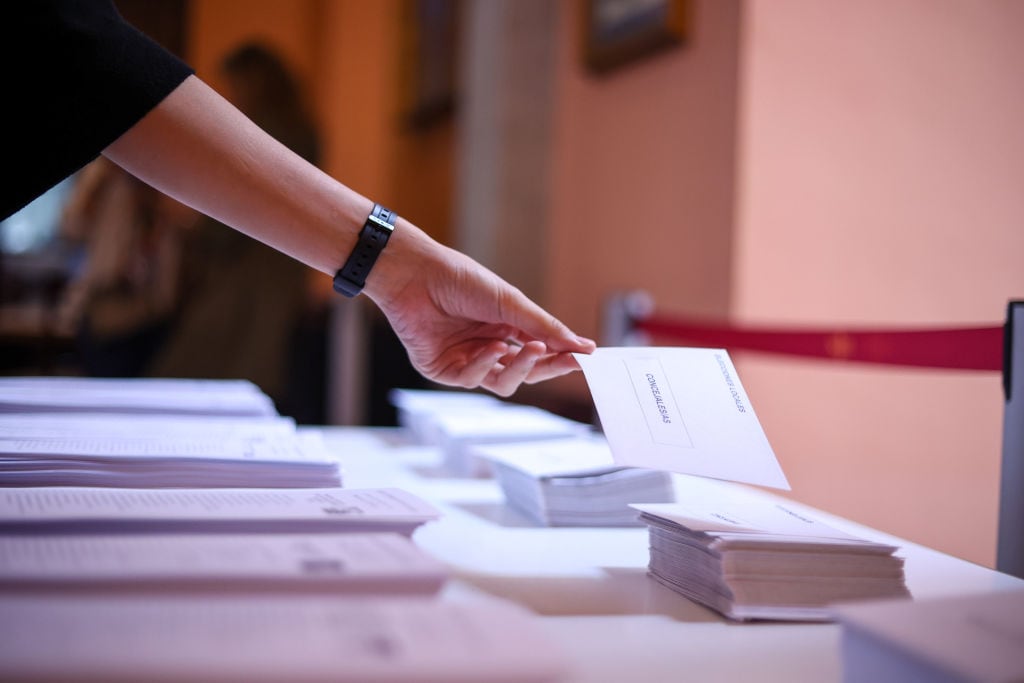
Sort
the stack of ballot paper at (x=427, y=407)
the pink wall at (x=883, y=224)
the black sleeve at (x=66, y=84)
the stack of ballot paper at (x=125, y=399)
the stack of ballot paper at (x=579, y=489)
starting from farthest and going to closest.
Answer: the pink wall at (x=883, y=224) → the stack of ballot paper at (x=427, y=407) → the stack of ballot paper at (x=125, y=399) → the stack of ballot paper at (x=579, y=489) → the black sleeve at (x=66, y=84)

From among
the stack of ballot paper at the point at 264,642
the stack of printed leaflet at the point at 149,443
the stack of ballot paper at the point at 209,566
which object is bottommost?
the stack of ballot paper at the point at 264,642

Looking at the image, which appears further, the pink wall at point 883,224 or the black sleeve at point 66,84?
the pink wall at point 883,224

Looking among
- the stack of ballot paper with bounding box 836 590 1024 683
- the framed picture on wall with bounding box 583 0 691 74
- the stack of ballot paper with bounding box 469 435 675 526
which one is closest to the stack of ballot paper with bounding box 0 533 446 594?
the stack of ballot paper with bounding box 836 590 1024 683

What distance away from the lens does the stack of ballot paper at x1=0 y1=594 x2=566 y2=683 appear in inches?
13.8

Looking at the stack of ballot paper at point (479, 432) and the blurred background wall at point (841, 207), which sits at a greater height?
the blurred background wall at point (841, 207)

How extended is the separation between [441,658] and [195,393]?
1.25 meters

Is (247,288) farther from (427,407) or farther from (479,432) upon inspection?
(479,432)

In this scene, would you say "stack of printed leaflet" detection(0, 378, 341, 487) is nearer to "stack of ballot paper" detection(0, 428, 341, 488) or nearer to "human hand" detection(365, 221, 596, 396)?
"stack of ballot paper" detection(0, 428, 341, 488)

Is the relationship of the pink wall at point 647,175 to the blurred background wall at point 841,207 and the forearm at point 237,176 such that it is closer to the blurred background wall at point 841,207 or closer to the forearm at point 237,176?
the blurred background wall at point 841,207

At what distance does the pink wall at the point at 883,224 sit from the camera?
8.38 ft

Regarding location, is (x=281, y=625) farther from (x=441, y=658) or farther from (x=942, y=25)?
(x=942, y=25)

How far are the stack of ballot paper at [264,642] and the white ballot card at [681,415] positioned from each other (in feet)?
1.19

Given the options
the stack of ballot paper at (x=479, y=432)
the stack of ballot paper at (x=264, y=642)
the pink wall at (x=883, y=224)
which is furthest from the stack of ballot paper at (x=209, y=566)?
the pink wall at (x=883, y=224)

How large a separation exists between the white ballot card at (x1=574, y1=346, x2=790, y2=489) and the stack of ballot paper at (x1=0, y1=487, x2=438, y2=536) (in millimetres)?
226
